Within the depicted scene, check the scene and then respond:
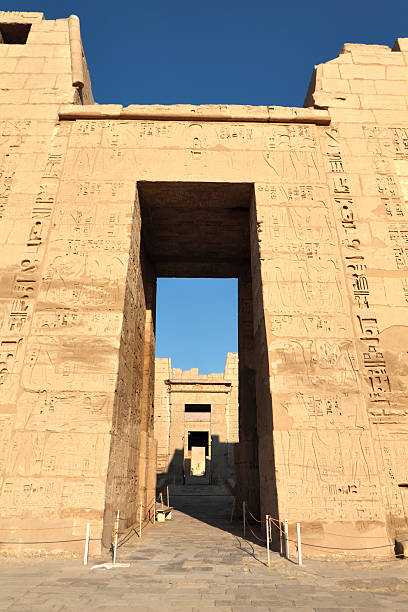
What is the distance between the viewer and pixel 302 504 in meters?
5.66

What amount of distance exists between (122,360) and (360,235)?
4954 mm

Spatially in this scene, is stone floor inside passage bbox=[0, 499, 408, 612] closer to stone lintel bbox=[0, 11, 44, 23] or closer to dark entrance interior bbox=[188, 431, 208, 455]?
stone lintel bbox=[0, 11, 44, 23]

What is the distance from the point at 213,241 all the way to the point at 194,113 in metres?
3.12

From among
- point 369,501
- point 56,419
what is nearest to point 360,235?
point 369,501

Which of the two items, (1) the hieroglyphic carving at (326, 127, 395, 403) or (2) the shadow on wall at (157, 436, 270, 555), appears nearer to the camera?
(1) the hieroglyphic carving at (326, 127, 395, 403)

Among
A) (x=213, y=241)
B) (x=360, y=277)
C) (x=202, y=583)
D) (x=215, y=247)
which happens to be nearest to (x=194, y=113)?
(x=213, y=241)

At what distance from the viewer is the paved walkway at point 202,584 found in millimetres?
3309

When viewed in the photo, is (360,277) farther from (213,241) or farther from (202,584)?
(202,584)

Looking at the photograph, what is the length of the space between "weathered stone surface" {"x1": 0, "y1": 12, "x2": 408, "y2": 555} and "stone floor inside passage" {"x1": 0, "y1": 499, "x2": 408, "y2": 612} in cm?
68

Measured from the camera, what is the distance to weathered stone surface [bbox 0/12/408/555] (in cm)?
580

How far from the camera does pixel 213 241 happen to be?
10.5 m

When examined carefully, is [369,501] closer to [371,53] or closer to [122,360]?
[122,360]

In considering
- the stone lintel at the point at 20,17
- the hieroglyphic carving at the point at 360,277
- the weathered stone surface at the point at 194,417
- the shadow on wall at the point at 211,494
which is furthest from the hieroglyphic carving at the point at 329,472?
the weathered stone surface at the point at 194,417

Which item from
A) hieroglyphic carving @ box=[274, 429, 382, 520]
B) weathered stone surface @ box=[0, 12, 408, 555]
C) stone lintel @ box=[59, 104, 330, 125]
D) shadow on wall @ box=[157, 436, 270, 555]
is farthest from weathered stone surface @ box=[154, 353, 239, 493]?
hieroglyphic carving @ box=[274, 429, 382, 520]
